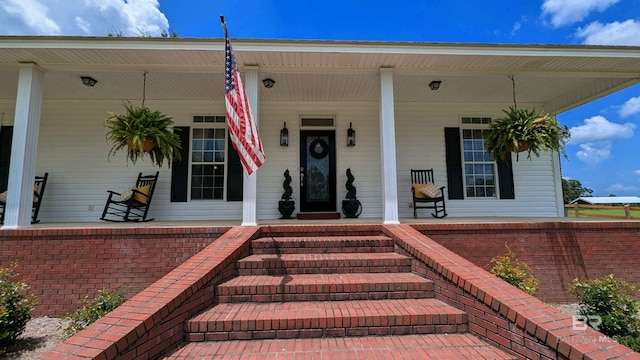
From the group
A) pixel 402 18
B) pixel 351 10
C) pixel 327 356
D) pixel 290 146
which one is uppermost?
pixel 402 18

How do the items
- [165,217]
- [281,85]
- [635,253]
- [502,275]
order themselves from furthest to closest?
[165,217], [281,85], [635,253], [502,275]

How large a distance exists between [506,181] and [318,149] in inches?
155

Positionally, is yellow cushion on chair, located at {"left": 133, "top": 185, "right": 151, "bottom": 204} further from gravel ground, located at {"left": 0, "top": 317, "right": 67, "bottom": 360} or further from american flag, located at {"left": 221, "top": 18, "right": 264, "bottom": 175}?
american flag, located at {"left": 221, "top": 18, "right": 264, "bottom": 175}

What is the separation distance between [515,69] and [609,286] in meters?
3.23

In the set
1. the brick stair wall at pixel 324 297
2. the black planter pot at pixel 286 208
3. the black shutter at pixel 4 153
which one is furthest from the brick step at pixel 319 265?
the black shutter at pixel 4 153

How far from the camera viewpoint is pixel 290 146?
616 centimetres

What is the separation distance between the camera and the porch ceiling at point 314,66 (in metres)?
4.09

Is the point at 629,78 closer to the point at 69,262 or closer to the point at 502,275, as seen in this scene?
the point at 502,275

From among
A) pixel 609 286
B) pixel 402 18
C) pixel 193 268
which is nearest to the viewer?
pixel 193 268

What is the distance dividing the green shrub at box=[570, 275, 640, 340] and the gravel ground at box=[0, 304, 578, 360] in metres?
0.68

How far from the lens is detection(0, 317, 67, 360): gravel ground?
279 cm

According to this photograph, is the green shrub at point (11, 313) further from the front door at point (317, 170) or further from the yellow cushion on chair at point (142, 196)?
the front door at point (317, 170)

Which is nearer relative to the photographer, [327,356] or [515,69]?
[327,356]

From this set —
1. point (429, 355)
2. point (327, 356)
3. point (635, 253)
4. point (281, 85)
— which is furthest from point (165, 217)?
point (635, 253)
